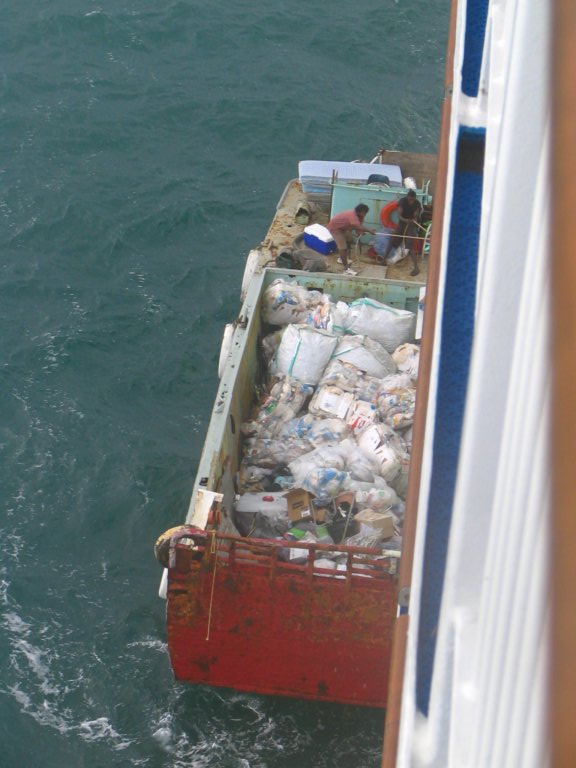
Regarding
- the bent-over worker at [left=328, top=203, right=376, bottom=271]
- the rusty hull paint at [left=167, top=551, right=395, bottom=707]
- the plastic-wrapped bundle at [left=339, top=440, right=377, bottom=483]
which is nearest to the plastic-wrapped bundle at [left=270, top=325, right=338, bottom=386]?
the plastic-wrapped bundle at [left=339, top=440, right=377, bottom=483]

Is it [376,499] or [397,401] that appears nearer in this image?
[376,499]

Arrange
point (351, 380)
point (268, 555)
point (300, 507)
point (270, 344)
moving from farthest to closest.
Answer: point (270, 344) → point (351, 380) → point (300, 507) → point (268, 555)

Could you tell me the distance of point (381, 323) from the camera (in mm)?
11938

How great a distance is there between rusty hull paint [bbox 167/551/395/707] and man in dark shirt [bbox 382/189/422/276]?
5836 mm

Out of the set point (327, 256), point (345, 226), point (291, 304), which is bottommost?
point (291, 304)

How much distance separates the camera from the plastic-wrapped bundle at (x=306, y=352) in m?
11.4

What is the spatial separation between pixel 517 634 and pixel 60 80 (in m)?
24.0

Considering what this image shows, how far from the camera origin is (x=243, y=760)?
9828 millimetres

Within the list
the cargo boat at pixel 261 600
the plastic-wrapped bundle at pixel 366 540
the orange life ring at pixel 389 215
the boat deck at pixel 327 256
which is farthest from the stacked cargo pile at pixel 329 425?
the orange life ring at pixel 389 215

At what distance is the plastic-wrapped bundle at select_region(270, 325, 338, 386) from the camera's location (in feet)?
37.5

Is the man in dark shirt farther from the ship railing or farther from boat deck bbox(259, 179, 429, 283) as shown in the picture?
the ship railing

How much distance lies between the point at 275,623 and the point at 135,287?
925 centimetres

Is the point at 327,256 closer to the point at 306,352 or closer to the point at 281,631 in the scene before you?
the point at 306,352

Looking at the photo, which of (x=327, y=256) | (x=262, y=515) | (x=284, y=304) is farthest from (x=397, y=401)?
(x=327, y=256)
